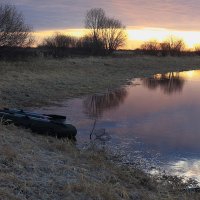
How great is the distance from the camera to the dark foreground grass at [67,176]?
668 cm

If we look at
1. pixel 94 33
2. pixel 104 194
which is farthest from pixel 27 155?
pixel 94 33

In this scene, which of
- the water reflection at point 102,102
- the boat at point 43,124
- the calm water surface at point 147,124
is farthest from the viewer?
the water reflection at point 102,102

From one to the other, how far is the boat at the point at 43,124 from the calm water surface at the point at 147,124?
0.55 meters

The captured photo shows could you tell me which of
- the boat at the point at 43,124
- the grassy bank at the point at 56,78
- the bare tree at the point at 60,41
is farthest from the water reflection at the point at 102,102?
the bare tree at the point at 60,41

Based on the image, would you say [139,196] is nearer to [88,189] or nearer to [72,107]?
[88,189]

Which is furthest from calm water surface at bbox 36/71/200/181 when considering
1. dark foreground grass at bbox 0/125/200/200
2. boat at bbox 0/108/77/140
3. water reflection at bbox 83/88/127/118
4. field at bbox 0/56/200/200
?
dark foreground grass at bbox 0/125/200/200

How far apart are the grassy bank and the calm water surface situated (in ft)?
5.15

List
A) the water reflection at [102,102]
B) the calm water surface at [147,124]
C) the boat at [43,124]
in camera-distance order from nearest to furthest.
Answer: the calm water surface at [147,124] → the boat at [43,124] → the water reflection at [102,102]

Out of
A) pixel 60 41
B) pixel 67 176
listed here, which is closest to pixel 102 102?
pixel 67 176

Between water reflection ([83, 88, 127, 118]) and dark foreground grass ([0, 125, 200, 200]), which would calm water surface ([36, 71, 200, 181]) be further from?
dark foreground grass ([0, 125, 200, 200])

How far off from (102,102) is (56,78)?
23.5ft

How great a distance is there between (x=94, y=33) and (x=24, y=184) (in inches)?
2569

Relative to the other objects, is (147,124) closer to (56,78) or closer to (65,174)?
(65,174)

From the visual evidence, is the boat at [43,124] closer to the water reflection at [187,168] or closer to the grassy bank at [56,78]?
the water reflection at [187,168]
